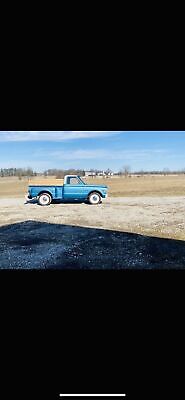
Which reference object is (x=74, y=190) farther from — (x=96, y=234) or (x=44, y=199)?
(x=96, y=234)

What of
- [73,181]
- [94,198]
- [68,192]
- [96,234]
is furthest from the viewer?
[94,198]

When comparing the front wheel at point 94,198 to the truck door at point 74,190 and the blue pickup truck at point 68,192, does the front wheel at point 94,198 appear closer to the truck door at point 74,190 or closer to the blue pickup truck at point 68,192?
the blue pickup truck at point 68,192

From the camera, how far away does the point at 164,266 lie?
3088 mm

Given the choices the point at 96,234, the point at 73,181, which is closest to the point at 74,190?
the point at 73,181

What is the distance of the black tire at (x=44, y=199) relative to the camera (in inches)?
190

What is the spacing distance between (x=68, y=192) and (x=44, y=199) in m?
0.39

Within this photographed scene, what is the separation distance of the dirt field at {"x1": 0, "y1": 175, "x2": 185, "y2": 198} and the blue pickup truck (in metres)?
0.15

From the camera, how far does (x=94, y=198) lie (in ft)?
16.3

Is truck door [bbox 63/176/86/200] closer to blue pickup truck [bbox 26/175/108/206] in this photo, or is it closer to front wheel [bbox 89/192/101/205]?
blue pickup truck [bbox 26/175/108/206]
